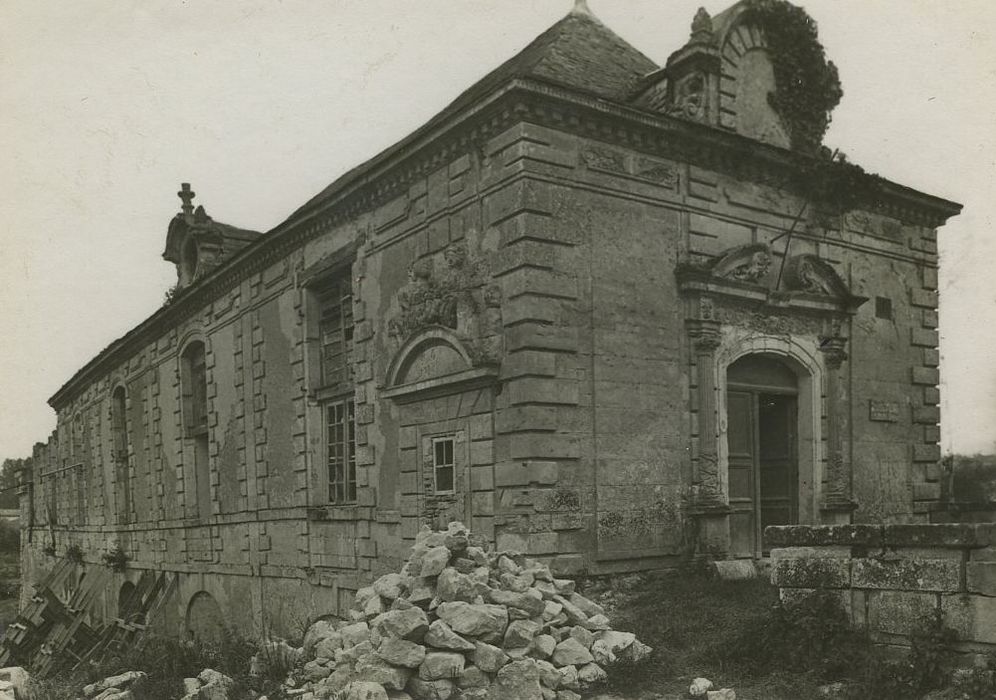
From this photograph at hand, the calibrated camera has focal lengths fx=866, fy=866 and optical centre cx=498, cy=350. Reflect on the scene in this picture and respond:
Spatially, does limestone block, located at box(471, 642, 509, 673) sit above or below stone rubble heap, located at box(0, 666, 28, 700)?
above

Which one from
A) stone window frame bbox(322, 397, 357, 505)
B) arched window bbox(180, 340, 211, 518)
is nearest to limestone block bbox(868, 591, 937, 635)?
stone window frame bbox(322, 397, 357, 505)

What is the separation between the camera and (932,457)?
40.0 ft

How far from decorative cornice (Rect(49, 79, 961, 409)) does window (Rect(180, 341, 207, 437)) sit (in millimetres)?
4817

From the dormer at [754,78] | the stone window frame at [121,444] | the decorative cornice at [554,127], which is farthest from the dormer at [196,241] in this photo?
the dormer at [754,78]

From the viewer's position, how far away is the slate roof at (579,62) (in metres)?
10.2

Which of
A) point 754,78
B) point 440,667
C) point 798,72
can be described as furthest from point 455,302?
point 798,72

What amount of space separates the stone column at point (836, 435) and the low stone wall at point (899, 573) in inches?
183

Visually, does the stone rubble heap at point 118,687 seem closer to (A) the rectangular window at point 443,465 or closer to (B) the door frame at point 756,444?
(A) the rectangular window at point 443,465

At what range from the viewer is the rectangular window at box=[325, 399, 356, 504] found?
40.5 ft

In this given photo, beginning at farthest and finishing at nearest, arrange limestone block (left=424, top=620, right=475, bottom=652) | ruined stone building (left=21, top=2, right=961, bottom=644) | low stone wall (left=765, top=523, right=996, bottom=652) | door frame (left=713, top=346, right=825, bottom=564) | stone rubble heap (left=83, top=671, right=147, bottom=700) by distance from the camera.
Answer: door frame (left=713, top=346, right=825, bottom=564) → ruined stone building (left=21, top=2, right=961, bottom=644) → stone rubble heap (left=83, top=671, right=147, bottom=700) → limestone block (left=424, top=620, right=475, bottom=652) → low stone wall (left=765, top=523, right=996, bottom=652)

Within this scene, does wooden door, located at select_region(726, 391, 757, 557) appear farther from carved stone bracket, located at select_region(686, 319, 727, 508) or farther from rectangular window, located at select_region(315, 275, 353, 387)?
rectangular window, located at select_region(315, 275, 353, 387)

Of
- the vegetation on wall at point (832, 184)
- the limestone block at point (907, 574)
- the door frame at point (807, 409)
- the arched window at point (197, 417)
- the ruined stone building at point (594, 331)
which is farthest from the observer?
the arched window at point (197, 417)

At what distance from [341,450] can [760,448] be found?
5.89m

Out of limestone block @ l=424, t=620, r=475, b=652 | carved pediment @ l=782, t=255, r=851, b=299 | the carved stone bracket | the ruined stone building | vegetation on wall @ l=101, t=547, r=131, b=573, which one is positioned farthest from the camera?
vegetation on wall @ l=101, t=547, r=131, b=573
